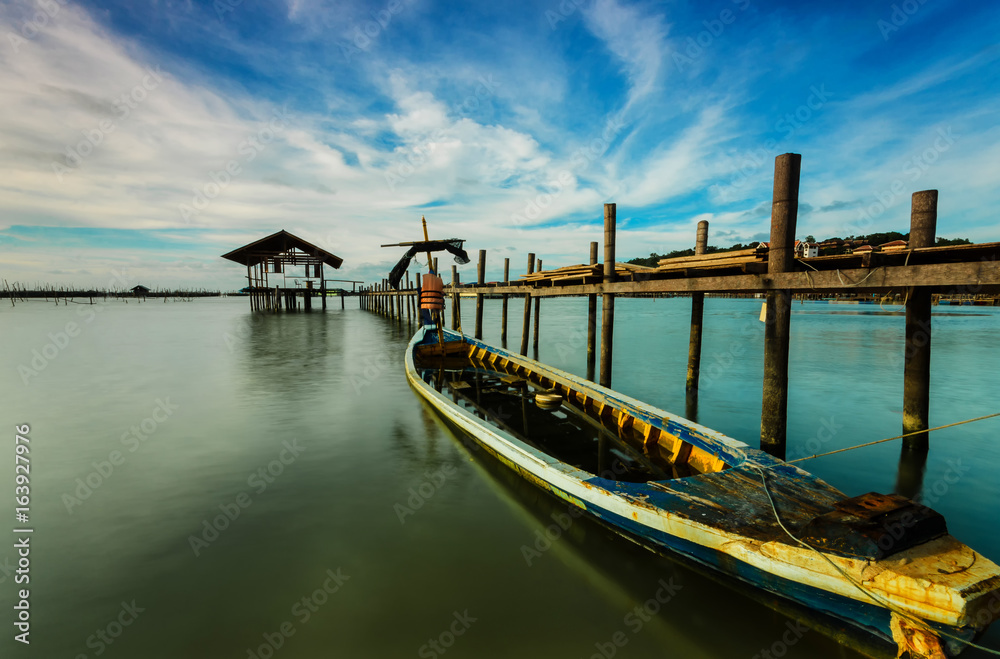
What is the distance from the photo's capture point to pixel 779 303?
6199 mm

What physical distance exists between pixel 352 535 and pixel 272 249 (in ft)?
143

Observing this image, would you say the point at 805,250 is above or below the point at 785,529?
above

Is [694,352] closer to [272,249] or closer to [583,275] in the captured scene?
[583,275]

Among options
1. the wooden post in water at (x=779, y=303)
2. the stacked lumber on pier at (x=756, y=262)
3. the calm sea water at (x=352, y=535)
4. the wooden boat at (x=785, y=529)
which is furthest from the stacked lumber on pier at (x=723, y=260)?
the calm sea water at (x=352, y=535)

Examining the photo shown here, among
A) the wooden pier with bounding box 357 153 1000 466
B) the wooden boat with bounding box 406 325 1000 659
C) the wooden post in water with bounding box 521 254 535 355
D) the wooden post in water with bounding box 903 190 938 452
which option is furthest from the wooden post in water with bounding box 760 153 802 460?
the wooden post in water with bounding box 521 254 535 355

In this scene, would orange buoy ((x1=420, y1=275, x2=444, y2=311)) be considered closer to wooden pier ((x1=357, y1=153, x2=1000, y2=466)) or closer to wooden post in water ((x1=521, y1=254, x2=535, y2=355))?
wooden post in water ((x1=521, y1=254, x2=535, y2=355))

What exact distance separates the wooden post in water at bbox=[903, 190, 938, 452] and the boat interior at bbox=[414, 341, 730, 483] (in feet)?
13.0

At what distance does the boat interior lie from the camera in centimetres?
670

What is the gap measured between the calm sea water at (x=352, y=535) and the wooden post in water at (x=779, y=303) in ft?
7.13

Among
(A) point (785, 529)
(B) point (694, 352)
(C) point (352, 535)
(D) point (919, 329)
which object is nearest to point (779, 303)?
(D) point (919, 329)

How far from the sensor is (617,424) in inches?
328

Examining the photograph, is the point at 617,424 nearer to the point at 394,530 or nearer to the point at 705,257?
the point at 705,257

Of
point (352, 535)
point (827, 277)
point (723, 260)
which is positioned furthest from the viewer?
point (723, 260)

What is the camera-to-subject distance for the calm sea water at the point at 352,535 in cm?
390
